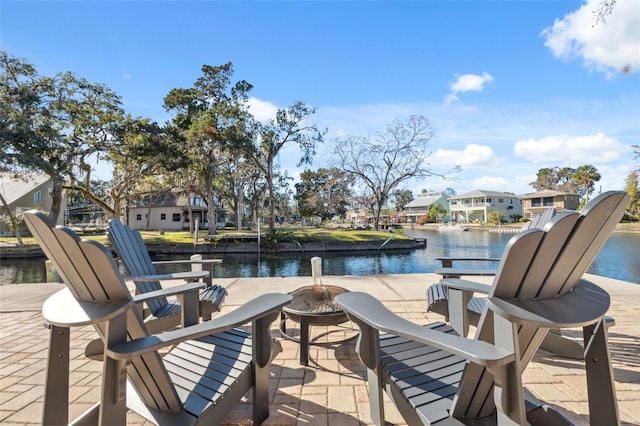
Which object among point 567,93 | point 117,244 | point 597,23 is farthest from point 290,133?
point 117,244

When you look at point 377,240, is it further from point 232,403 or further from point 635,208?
point 635,208

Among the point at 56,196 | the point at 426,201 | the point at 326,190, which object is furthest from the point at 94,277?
the point at 426,201

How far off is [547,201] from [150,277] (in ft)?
150

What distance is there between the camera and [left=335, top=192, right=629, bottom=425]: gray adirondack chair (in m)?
0.90

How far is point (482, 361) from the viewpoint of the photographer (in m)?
A: 0.85

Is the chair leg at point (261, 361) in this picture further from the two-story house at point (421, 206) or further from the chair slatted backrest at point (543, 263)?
the two-story house at point (421, 206)

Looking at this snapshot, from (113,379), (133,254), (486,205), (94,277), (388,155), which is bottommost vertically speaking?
(113,379)

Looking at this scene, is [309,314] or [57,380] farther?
[309,314]

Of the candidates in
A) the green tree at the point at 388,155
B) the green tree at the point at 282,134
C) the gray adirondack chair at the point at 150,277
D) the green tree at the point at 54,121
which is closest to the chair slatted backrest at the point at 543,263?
the gray adirondack chair at the point at 150,277

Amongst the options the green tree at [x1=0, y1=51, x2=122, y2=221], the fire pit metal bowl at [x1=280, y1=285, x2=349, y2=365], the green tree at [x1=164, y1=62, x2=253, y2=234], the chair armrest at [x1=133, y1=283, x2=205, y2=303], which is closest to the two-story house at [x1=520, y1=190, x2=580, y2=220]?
the green tree at [x1=164, y1=62, x2=253, y2=234]

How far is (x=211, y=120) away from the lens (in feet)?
55.3

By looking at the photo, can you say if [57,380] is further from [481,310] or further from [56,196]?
[56,196]

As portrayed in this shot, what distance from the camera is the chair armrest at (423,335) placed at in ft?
2.85

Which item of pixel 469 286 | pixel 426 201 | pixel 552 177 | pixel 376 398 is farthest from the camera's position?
pixel 426 201
